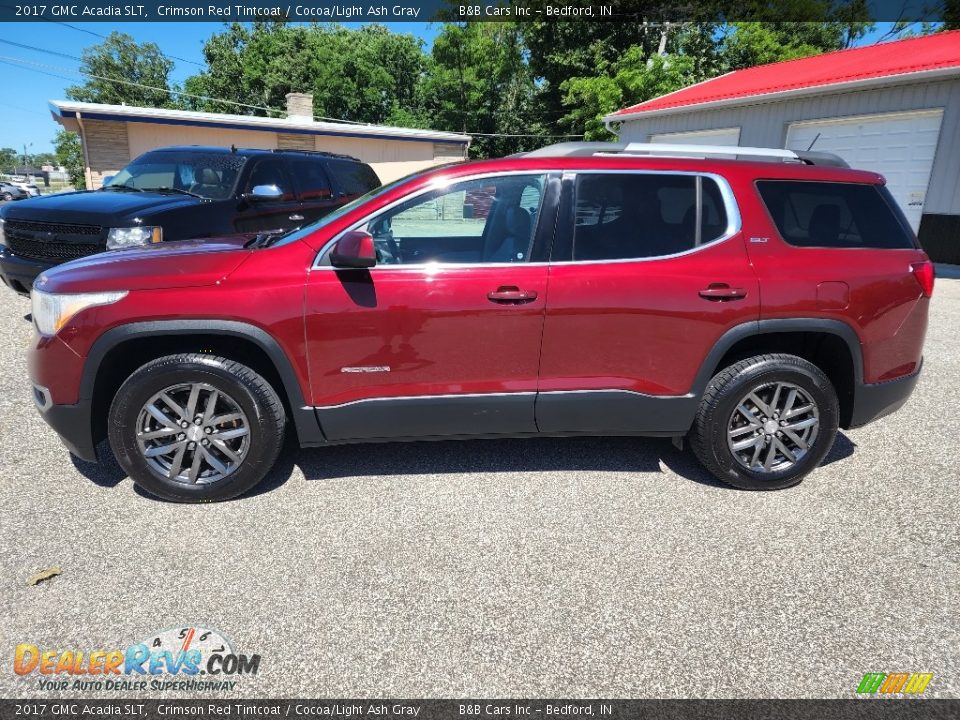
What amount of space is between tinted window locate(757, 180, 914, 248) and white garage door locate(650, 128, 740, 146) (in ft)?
42.9

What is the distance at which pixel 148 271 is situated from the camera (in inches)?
119

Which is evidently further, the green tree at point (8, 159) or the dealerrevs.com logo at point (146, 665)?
the green tree at point (8, 159)

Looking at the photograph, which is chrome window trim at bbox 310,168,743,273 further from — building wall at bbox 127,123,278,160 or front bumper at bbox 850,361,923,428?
building wall at bbox 127,123,278,160

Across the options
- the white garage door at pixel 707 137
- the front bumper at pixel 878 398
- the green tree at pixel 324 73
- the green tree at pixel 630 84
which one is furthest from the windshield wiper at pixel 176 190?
the green tree at pixel 324 73

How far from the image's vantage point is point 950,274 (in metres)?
11.5

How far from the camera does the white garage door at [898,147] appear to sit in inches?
462

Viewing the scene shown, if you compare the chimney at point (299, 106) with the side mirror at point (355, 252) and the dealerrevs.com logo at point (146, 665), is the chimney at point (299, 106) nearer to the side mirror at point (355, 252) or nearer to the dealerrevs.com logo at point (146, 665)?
the side mirror at point (355, 252)

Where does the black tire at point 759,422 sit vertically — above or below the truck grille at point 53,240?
below

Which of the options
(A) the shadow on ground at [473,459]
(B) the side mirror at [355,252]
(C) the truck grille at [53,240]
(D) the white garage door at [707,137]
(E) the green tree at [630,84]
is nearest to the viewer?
(B) the side mirror at [355,252]

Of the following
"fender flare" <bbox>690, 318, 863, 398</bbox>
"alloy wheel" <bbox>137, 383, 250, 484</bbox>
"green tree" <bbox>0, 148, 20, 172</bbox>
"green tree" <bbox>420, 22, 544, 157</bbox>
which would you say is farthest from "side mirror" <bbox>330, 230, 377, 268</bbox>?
"green tree" <bbox>0, 148, 20, 172</bbox>

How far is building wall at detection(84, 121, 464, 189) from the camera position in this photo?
72.1 ft

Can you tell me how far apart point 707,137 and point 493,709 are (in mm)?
17375

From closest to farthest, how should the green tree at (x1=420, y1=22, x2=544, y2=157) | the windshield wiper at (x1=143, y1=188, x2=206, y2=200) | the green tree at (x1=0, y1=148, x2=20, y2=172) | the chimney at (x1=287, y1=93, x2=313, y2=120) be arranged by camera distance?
the windshield wiper at (x1=143, y1=188, x2=206, y2=200) < the chimney at (x1=287, y1=93, x2=313, y2=120) < the green tree at (x1=420, y1=22, x2=544, y2=157) < the green tree at (x1=0, y1=148, x2=20, y2=172)

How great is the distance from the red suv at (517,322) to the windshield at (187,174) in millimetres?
3737
